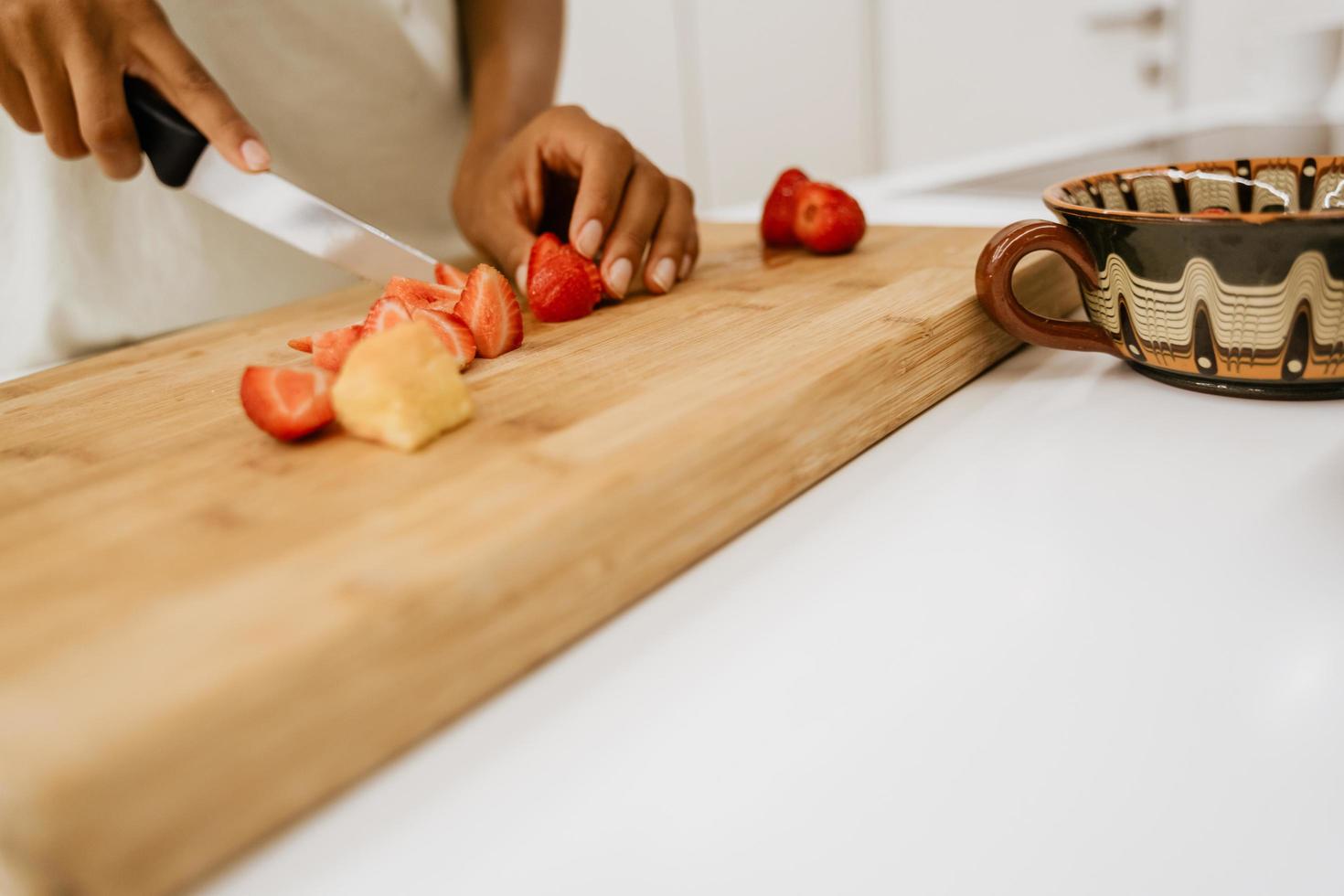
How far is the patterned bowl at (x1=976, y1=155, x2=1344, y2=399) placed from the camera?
0.62 meters

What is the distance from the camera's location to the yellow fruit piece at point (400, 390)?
1.96 ft

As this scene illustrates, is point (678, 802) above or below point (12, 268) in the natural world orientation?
below

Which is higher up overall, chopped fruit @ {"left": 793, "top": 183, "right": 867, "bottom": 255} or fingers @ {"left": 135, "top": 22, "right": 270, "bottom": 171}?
fingers @ {"left": 135, "top": 22, "right": 270, "bottom": 171}

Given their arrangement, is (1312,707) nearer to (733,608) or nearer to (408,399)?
(733,608)

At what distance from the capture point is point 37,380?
939 millimetres

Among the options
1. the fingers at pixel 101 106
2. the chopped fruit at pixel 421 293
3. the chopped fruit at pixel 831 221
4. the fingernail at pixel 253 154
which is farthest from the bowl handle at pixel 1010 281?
the fingers at pixel 101 106

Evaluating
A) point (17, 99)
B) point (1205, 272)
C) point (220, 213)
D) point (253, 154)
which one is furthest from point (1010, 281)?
point (220, 213)

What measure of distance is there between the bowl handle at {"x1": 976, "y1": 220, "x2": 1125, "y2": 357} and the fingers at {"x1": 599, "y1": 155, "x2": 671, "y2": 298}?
36cm

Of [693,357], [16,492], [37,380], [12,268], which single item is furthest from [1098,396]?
[12,268]

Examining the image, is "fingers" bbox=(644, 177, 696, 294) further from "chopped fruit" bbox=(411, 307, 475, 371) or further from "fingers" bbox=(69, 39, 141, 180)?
"fingers" bbox=(69, 39, 141, 180)

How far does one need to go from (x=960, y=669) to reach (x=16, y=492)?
57 centimetres

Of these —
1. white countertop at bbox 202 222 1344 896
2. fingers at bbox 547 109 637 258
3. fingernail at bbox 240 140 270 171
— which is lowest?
white countertop at bbox 202 222 1344 896

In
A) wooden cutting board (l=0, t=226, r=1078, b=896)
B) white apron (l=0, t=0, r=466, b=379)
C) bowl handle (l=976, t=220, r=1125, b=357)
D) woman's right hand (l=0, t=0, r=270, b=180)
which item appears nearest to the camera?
wooden cutting board (l=0, t=226, r=1078, b=896)

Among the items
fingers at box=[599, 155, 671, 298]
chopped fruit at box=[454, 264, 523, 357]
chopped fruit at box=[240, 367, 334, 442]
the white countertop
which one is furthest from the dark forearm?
the white countertop
